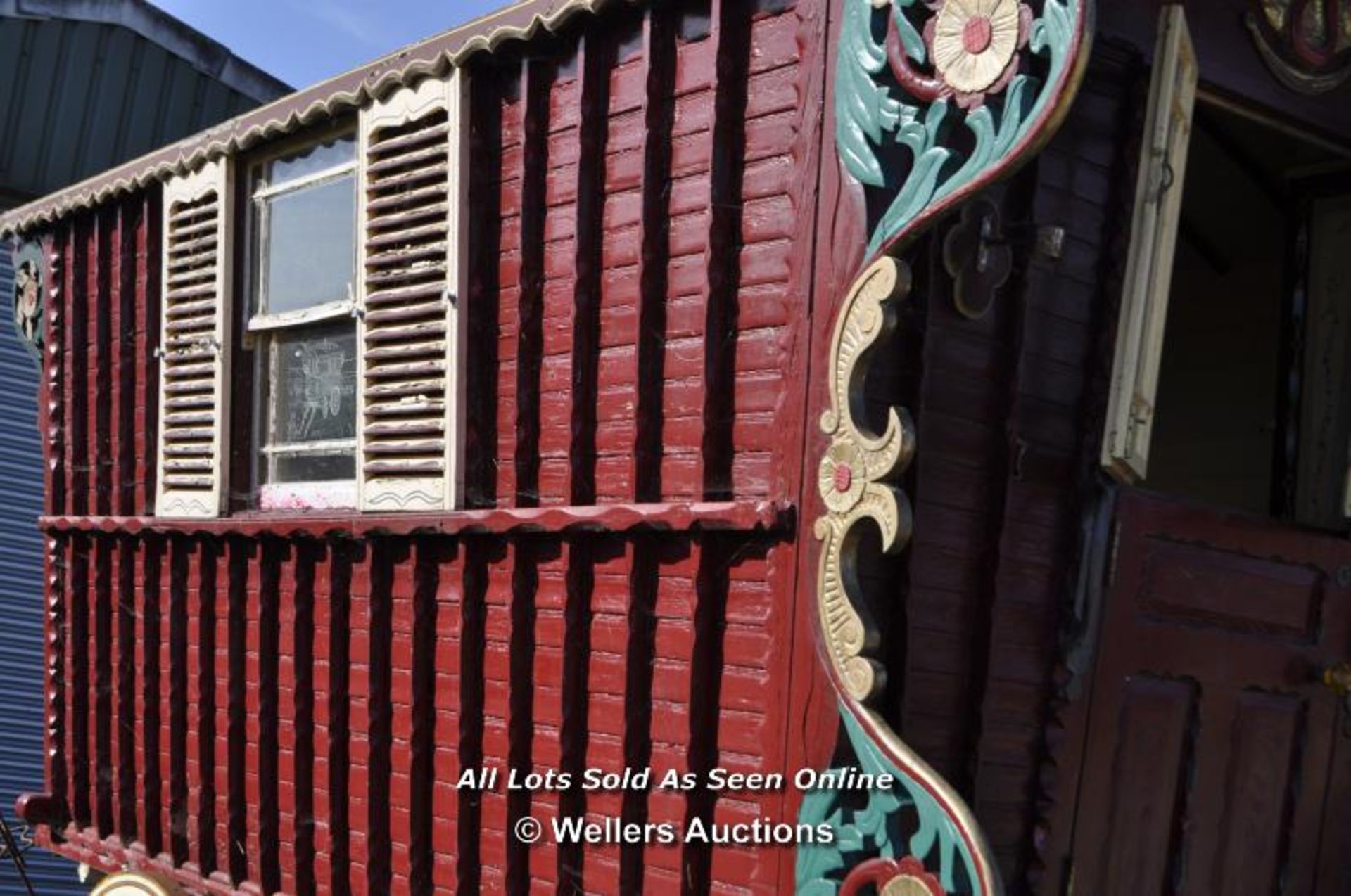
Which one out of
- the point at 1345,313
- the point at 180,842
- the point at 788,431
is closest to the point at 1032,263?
the point at 788,431

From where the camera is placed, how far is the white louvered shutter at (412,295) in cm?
430

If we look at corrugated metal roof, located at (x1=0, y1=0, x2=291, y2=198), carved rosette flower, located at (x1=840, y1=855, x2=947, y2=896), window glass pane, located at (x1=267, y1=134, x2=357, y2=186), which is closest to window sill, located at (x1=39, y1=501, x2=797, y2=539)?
carved rosette flower, located at (x1=840, y1=855, x2=947, y2=896)

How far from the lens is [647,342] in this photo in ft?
12.4

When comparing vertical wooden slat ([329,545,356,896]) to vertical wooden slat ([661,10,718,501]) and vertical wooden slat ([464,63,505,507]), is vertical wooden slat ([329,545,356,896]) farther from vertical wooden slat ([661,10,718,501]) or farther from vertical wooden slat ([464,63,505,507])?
vertical wooden slat ([661,10,718,501])

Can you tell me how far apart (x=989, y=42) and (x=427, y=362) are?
1.98 meters

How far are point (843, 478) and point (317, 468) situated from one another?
231cm

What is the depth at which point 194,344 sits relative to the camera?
18.0ft

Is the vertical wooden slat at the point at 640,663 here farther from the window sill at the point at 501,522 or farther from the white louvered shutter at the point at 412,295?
the white louvered shutter at the point at 412,295

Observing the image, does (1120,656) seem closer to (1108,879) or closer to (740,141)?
(1108,879)

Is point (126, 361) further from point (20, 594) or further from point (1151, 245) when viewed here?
point (1151, 245)

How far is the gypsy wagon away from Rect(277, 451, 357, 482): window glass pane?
0.06 ft

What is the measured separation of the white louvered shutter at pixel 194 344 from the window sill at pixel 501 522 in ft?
0.44

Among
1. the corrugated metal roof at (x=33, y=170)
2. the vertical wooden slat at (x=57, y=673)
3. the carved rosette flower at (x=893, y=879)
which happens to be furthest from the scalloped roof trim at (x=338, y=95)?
the corrugated metal roof at (x=33, y=170)

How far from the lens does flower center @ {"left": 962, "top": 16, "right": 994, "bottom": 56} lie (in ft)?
9.76
